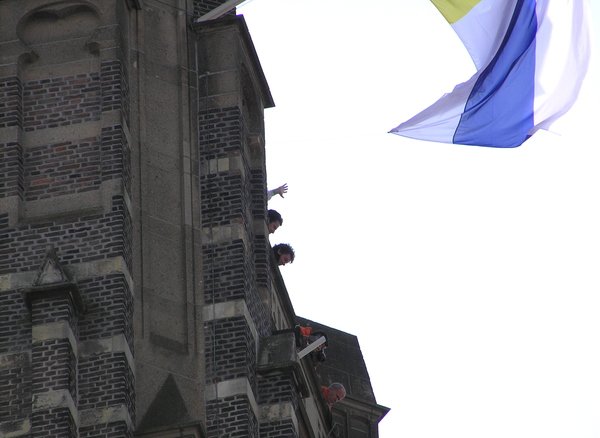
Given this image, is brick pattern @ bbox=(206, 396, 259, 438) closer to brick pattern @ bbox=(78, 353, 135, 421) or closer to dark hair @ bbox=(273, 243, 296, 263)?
brick pattern @ bbox=(78, 353, 135, 421)

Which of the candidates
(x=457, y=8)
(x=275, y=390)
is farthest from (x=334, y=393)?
(x=457, y=8)

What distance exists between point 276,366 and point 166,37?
4.91 m

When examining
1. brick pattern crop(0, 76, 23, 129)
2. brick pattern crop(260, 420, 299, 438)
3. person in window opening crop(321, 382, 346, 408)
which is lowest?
person in window opening crop(321, 382, 346, 408)

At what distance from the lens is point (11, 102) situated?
75.7 feet

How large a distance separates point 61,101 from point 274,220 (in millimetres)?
3816

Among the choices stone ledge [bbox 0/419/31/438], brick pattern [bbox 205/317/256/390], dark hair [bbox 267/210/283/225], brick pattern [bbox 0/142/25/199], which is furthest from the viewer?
dark hair [bbox 267/210/283/225]

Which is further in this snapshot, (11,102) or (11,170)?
(11,102)

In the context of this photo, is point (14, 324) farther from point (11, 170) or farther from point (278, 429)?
point (278, 429)

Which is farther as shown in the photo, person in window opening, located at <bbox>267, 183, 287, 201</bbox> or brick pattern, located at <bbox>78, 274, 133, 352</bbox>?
person in window opening, located at <bbox>267, 183, 287, 201</bbox>

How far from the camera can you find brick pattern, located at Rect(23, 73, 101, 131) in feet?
75.3

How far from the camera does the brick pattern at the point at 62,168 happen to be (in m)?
22.4

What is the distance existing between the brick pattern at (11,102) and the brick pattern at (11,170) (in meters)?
Answer: 0.34

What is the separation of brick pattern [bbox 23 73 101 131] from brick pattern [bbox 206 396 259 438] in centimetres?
403

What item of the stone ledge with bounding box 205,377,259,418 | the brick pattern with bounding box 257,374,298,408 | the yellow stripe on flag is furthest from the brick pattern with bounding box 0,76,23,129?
the yellow stripe on flag
